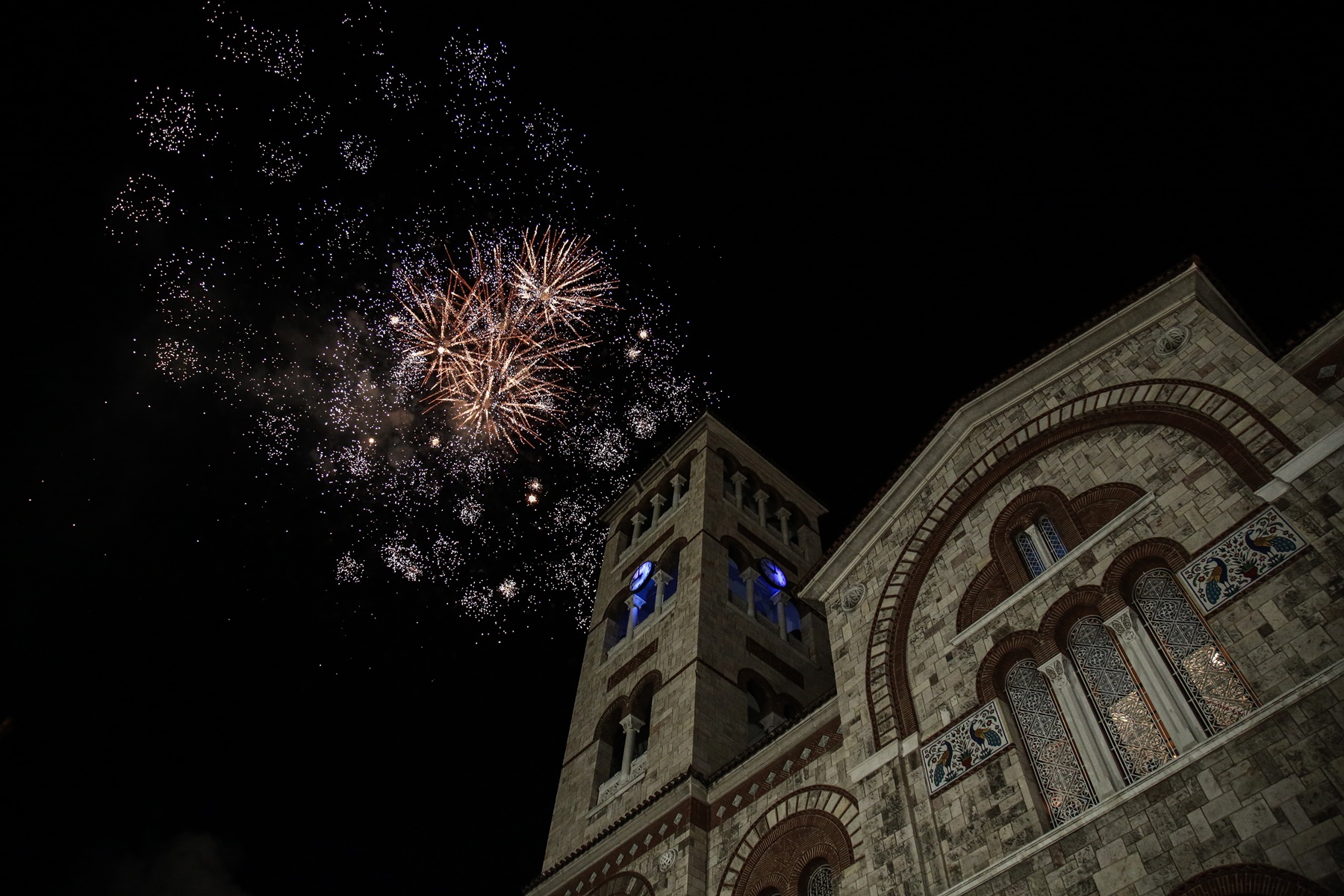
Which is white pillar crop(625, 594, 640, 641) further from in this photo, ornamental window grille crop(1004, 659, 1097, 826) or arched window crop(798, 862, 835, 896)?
ornamental window grille crop(1004, 659, 1097, 826)

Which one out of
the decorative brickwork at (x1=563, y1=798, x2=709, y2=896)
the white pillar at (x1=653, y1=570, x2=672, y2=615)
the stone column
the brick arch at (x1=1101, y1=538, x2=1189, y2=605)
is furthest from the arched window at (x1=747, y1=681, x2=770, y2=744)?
the brick arch at (x1=1101, y1=538, x2=1189, y2=605)

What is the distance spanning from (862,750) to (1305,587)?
756 centimetres

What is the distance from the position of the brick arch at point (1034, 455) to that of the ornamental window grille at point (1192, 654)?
1959 millimetres

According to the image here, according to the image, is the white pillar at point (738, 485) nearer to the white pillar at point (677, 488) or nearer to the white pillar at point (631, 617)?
the white pillar at point (677, 488)

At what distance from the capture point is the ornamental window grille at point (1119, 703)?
1163cm

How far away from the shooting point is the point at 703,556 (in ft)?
92.6

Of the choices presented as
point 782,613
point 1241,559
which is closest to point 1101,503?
point 1241,559

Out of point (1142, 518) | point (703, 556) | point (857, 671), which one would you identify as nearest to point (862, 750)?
point (857, 671)

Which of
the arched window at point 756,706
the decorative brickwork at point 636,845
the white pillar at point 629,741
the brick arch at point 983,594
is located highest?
the arched window at point 756,706

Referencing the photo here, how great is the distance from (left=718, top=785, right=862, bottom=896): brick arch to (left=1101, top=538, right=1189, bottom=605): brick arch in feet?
19.1

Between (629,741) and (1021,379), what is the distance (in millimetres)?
14210

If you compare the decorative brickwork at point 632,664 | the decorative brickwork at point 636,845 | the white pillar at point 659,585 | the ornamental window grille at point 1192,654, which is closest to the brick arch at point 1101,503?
the ornamental window grille at point 1192,654

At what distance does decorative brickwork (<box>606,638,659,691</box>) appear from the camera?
26312 mm

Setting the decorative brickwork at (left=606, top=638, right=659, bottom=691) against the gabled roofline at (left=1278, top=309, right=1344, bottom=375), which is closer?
the gabled roofline at (left=1278, top=309, right=1344, bottom=375)
